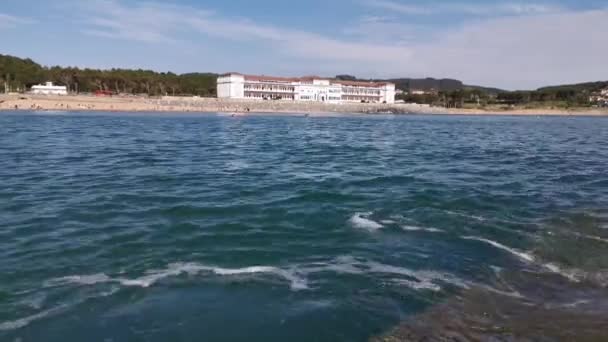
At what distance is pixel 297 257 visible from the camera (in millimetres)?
8398

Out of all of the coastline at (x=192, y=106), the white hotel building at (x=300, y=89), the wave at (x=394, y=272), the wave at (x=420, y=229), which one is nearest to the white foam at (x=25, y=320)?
the wave at (x=394, y=272)

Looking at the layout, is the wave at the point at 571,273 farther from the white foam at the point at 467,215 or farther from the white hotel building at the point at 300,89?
the white hotel building at the point at 300,89

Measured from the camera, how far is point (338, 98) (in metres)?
154

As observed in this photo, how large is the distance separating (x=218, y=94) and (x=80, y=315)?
143235 millimetres

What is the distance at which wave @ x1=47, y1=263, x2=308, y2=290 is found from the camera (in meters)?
7.05

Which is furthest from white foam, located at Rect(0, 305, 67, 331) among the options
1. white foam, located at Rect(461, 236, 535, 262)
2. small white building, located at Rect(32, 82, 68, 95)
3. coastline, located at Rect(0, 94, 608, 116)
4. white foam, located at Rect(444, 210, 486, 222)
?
small white building, located at Rect(32, 82, 68, 95)

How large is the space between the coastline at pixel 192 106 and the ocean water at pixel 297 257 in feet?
260

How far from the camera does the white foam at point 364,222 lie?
10.3 m

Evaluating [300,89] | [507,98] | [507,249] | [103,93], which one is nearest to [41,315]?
[507,249]

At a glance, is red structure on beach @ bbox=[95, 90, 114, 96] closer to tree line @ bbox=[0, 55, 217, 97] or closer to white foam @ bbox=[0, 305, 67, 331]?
tree line @ bbox=[0, 55, 217, 97]

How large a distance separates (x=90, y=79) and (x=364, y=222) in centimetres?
13240

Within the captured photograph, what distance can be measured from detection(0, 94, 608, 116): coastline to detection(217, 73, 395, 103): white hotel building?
20.1m

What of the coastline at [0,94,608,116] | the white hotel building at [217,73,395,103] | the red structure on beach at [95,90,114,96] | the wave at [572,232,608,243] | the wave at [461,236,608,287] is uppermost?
the white hotel building at [217,73,395,103]

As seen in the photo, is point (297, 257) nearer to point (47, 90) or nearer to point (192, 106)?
point (192, 106)
